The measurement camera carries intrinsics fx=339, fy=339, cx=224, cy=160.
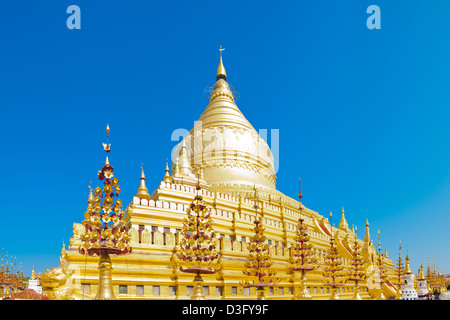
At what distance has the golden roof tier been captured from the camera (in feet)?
120

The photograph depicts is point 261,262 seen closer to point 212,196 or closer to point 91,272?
point 91,272

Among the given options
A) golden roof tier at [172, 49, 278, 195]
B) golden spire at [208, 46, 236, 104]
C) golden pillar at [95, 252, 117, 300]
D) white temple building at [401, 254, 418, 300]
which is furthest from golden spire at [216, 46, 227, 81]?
golden pillar at [95, 252, 117, 300]

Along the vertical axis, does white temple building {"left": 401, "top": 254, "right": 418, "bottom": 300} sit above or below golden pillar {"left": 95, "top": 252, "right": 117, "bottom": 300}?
below

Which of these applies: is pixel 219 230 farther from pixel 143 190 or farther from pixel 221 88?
pixel 221 88

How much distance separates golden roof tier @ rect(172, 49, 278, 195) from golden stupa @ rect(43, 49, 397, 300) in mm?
116

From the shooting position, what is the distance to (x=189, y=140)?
42.5 metres

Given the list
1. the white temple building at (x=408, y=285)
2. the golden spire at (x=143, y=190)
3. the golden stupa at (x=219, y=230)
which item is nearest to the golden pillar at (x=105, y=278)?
the golden stupa at (x=219, y=230)

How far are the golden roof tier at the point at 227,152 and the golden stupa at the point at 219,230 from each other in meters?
0.12

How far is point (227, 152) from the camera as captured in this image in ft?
129

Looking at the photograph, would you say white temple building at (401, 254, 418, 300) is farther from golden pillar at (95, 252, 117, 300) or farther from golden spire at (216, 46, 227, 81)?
golden spire at (216, 46, 227, 81)

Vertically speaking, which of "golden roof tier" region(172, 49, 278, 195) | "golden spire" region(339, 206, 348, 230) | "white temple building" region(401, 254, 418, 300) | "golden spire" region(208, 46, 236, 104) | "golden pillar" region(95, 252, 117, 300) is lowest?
"white temple building" region(401, 254, 418, 300)

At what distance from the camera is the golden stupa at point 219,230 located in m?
17.3
